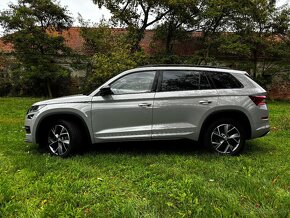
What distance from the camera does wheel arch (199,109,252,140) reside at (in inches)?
251

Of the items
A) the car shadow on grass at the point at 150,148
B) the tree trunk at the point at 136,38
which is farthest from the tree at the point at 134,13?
the car shadow on grass at the point at 150,148

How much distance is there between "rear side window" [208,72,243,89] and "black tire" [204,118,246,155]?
64cm

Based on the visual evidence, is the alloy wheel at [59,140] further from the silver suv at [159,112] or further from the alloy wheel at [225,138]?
the alloy wheel at [225,138]

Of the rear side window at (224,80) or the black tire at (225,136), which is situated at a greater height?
the rear side window at (224,80)

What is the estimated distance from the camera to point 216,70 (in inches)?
263

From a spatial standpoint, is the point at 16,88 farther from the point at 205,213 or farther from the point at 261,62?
the point at 205,213

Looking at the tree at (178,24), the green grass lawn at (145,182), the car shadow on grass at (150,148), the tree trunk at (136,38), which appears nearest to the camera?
the green grass lawn at (145,182)

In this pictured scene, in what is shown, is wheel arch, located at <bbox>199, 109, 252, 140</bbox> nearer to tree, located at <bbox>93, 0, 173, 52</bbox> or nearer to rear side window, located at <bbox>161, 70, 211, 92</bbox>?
rear side window, located at <bbox>161, 70, 211, 92</bbox>

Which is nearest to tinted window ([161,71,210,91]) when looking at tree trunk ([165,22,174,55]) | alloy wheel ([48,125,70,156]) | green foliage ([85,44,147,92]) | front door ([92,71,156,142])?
front door ([92,71,156,142])

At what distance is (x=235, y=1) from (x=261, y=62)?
222 inches

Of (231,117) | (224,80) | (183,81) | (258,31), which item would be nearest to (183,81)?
(183,81)

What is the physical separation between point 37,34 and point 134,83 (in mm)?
17896

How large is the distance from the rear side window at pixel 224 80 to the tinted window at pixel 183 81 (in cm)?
17

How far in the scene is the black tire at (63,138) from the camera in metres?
6.29
